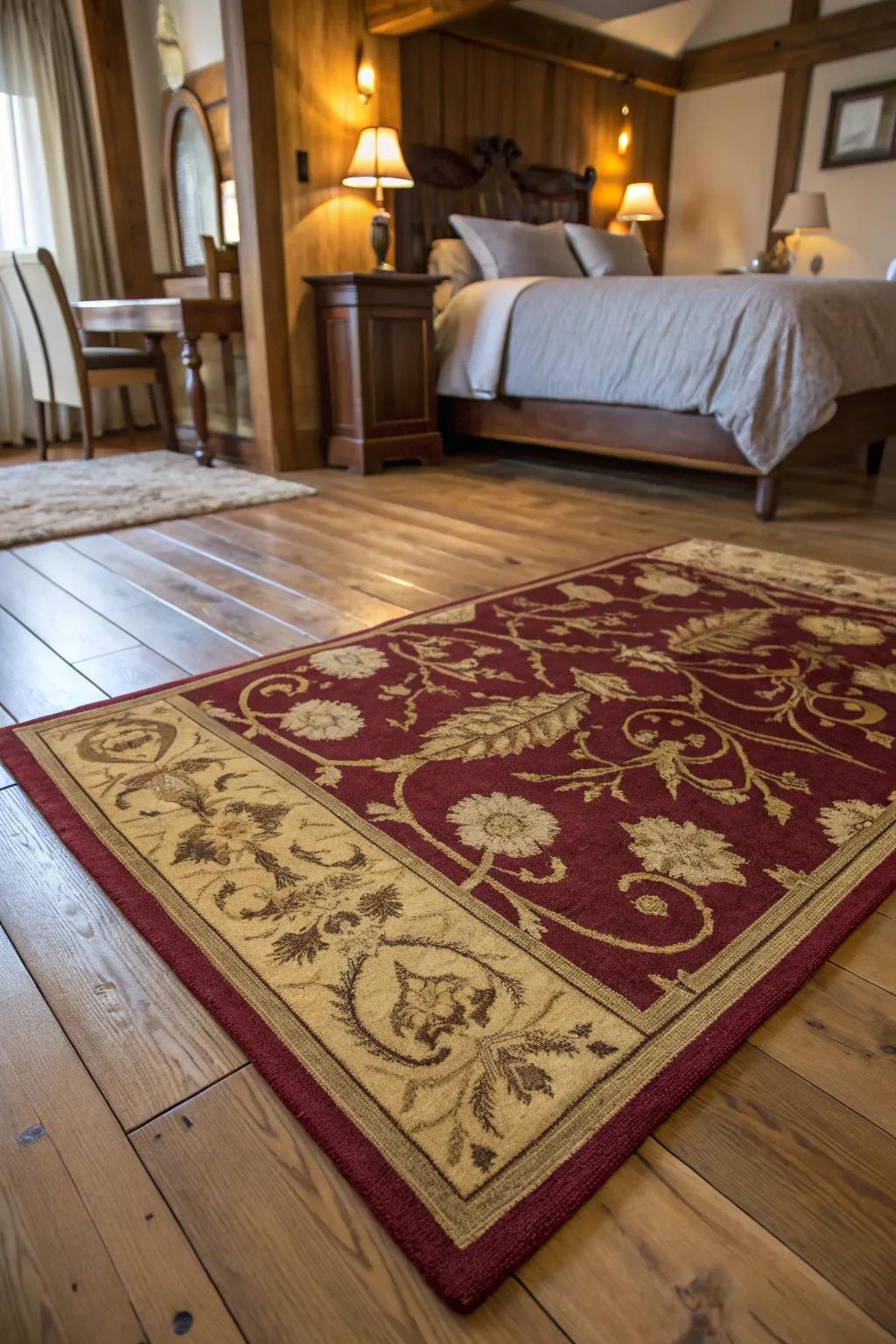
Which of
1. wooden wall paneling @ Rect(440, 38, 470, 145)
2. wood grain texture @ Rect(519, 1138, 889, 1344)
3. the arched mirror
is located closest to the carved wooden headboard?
wooden wall paneling @ Rect(440, 38, 470, 145)

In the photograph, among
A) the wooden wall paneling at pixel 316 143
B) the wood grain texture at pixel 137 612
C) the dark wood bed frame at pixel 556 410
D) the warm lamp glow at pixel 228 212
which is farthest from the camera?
the warm lamp glow at pixel 228 212

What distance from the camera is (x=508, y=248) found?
434cm

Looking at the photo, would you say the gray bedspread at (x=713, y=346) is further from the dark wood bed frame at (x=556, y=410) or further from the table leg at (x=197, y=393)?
the table leg at (x=197, y=393)

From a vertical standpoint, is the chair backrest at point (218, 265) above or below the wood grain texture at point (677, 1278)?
above

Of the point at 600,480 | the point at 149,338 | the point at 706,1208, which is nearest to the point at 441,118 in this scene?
the point at 149,338

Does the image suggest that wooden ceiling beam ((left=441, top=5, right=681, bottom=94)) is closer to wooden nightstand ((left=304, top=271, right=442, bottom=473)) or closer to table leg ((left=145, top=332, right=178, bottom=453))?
wooden nightstand ((left=304, top=271, right=442, bottom=473))

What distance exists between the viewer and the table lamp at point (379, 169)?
12.2 ft

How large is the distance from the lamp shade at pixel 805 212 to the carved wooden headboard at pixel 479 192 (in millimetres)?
1247

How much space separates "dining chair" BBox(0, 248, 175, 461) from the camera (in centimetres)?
395

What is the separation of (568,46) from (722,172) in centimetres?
157

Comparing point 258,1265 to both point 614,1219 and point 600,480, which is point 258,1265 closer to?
point 614,1219

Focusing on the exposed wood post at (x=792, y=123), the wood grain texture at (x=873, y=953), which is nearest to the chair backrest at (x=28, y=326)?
the wood grain texture at (x=873, y=953)

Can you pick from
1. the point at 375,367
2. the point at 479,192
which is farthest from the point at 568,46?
the point at 375,367

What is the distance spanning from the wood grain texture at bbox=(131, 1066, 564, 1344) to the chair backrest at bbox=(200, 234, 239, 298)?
4109mm
